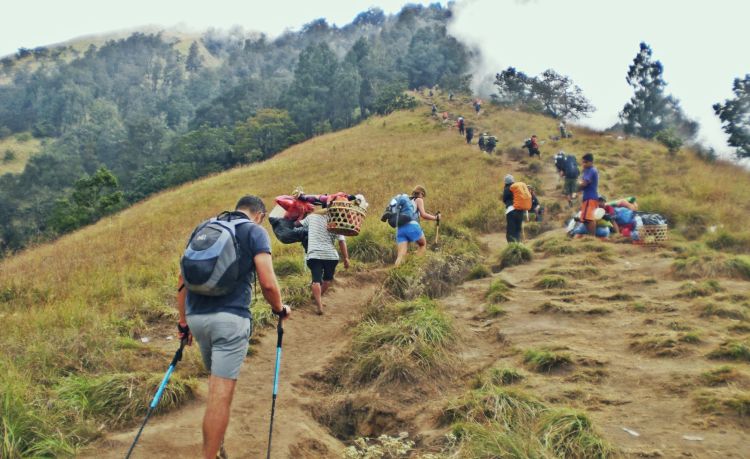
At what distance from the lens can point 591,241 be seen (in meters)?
9.53

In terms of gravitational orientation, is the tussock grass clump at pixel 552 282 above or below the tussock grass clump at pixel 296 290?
above

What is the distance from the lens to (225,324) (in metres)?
3.23

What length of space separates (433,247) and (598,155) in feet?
51.9

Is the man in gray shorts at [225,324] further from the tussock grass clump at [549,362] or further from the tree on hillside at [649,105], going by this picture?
the tree on hillside at [649,105]

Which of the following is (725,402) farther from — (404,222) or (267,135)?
(267,135)

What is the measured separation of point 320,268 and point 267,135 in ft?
165

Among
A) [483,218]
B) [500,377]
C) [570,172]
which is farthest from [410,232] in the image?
[570,172]

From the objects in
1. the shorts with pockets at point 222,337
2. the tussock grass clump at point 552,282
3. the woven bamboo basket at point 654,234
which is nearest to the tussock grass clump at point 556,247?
the woven bamboo basket at point 654,234

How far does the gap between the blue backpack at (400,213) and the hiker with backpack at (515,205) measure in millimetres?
2280

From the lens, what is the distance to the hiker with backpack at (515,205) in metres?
9.46

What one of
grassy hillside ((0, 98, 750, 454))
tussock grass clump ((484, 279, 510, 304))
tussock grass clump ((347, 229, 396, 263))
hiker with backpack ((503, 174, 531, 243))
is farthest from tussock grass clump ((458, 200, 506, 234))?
tussock grass clump ((484, 279, 510, 304))

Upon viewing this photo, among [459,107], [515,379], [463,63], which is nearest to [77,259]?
[515,379]

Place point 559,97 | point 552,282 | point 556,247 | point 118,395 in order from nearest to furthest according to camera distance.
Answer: point 118,395
point 552,282
point 556,247
point 559,97

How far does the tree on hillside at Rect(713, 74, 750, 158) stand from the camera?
1136 inches
